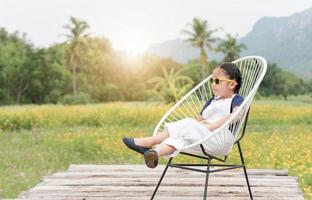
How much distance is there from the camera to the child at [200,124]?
13.6ft

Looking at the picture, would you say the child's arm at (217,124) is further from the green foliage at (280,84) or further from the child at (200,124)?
the green foliage at (280,84)

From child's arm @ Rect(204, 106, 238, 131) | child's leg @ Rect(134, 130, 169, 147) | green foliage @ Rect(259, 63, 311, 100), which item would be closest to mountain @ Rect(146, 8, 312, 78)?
green foliage @ Rect(259, 63, 311, 100)

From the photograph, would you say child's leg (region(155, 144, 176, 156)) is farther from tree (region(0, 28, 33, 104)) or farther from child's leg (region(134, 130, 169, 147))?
tree (region(0, 28, 33, 104))

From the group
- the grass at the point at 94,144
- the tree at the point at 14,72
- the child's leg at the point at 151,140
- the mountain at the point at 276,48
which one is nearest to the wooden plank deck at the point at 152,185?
the grass at the point at 94,144

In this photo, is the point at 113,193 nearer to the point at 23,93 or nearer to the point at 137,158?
the point at 137,158

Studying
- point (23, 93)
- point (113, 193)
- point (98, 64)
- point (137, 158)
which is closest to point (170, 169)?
point (113, 193)

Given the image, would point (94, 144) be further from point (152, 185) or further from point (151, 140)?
Result: point (151, 140)

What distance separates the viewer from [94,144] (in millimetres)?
9109

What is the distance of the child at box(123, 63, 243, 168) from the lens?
4.15 meters

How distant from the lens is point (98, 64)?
50594 mm

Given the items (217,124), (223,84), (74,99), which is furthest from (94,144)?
(74,99)

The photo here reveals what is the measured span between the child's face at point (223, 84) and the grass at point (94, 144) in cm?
126

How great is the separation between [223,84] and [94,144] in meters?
4.78

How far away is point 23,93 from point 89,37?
11.0 m
